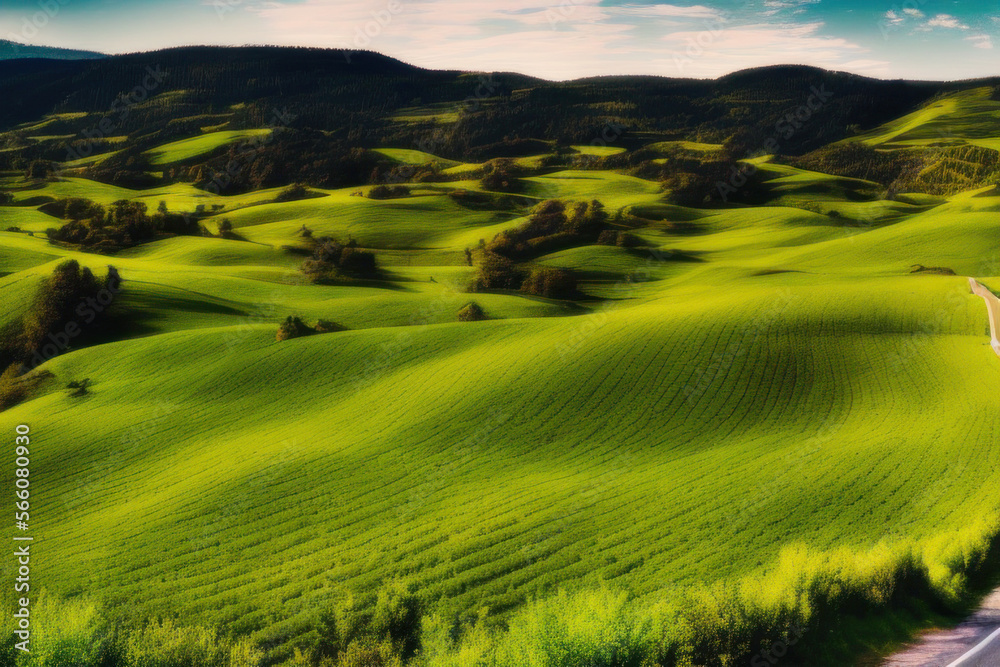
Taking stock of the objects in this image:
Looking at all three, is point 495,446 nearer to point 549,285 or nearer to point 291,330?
point 291,330

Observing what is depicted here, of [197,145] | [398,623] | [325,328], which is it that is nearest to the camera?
[398,623]

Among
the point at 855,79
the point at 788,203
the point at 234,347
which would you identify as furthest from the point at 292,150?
the point at 855,79

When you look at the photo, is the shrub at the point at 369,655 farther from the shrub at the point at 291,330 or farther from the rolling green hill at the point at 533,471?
the shrub at the point at 291,330

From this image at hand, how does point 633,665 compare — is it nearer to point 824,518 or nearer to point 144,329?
point 824,518

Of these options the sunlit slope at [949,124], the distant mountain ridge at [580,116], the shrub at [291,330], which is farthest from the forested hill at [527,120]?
the shrub at [291,330]

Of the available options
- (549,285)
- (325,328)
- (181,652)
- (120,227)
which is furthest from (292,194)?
(181,652)

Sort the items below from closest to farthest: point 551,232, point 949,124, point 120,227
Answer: point 120,227 < point 551,232 < point 949,124

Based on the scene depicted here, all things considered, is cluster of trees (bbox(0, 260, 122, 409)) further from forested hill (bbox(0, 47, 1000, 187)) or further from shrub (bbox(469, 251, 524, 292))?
forested hill (bbox(0, 47, 1000, 187))
